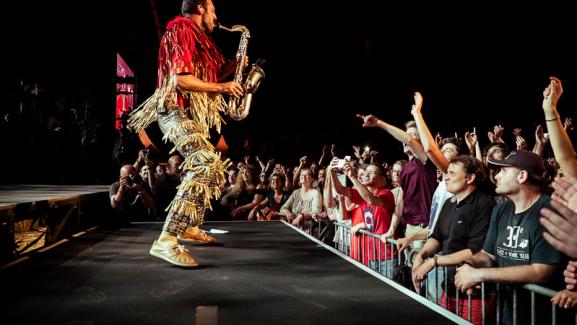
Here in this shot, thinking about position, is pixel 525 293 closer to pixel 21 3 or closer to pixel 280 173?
pixel 280 173

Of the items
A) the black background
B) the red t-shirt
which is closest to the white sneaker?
the red t-shirt

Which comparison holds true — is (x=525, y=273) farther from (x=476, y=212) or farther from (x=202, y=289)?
(x=202, y=289)

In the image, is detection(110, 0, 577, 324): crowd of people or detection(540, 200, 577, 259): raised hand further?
detection(110, 0, 577, 324): crowd of people

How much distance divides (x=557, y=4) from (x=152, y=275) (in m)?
13.1

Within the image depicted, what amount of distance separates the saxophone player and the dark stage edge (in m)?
0.33

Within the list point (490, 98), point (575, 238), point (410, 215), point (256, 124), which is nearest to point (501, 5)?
point (490, 98)

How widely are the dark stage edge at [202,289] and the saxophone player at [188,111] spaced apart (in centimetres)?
33

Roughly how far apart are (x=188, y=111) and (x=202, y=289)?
1.46 meters

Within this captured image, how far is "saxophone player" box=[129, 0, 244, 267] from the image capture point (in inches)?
130

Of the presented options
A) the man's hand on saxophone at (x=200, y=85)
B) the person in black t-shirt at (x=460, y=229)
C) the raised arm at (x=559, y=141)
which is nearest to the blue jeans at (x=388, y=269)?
the person in black t-shirt at (x=460, y=229)

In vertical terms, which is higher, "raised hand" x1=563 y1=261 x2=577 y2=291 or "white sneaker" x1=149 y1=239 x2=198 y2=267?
"raised hand" x1=563 y1=261 x2=577 y2=291

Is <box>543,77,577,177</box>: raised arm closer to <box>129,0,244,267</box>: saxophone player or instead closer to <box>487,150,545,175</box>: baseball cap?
<box>487,150,545,175</box>: baseball cap

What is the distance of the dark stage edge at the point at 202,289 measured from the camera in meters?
2.12

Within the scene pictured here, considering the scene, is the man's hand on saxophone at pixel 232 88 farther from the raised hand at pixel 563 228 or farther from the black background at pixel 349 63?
the black background at pixel 349 63
